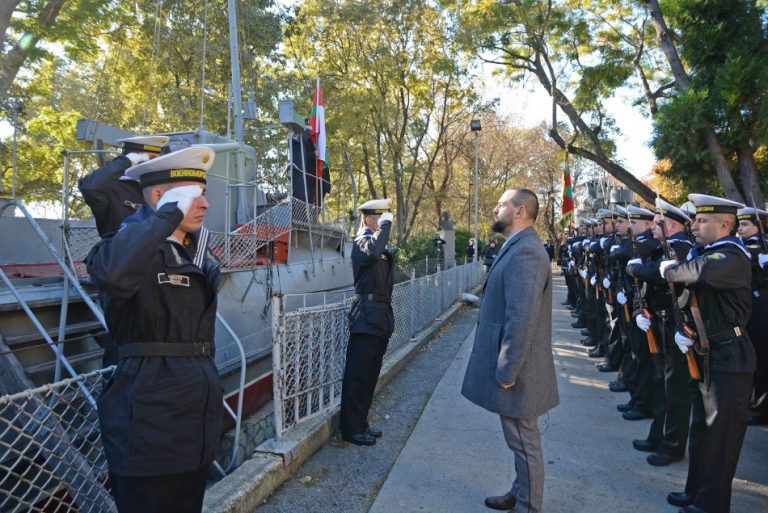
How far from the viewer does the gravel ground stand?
3469mm

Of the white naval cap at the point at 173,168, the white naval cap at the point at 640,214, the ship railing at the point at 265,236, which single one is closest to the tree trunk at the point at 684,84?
the white naval cap at the point at 640,214

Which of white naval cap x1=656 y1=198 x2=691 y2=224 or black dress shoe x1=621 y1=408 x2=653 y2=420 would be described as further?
black dress shoe x1=621 y1=408 x2=653 y2=420

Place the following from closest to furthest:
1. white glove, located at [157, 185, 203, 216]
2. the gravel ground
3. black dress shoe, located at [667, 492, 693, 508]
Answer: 1. white glove, located at [157, 185, 203, 216]
2. black dress shoe, located at [667, 492, 693, 508]
3. the gravel ground

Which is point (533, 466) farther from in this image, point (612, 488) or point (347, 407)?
point (347, 407)

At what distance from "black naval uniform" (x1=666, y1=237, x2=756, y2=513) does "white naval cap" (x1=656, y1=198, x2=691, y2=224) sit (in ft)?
3.17

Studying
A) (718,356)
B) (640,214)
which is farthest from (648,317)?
(640,214)

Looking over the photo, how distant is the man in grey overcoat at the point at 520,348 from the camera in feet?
9.70

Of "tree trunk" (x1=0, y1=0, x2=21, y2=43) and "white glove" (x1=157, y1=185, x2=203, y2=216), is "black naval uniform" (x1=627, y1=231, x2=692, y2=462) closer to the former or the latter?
"white glove" (x1=157, y1=185, x2=203, y2=216)

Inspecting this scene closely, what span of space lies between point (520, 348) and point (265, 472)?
6.35ft

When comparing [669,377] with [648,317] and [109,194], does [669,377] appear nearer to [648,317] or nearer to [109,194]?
[648,317]

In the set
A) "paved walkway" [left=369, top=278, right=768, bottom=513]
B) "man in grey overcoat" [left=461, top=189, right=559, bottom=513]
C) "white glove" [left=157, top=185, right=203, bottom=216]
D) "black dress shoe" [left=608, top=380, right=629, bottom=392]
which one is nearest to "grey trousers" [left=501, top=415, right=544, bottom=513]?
"man in grey overcoat" [left=461, top=189, right=559, bottom=513]

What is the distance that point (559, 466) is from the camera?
405cm

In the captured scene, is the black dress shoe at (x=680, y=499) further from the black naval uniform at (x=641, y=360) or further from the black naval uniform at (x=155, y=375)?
the black naval uniform at (x=155, y=375)

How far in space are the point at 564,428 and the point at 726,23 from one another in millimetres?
8727
